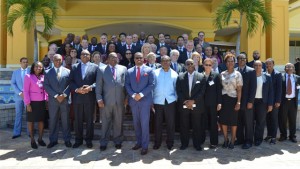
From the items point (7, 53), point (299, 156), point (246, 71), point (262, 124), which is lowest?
point (299, 156)

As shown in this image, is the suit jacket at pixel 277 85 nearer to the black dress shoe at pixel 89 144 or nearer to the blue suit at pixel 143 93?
the blue suit at pixel 143 93

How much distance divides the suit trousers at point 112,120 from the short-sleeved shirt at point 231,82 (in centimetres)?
204

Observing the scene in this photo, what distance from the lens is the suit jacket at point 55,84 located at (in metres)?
6.14

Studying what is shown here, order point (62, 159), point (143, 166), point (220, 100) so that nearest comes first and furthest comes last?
point (143, 166) → point (62, 159) → point (220, 100)

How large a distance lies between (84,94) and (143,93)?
1.21m

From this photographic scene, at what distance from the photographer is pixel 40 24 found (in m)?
13.7

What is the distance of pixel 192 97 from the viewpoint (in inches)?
235

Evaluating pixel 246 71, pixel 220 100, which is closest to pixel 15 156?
pixel 220 100

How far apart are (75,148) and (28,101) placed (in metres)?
1.33

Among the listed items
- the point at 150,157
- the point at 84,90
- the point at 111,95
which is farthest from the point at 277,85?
the point at 84,90

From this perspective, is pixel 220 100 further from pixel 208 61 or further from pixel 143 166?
pixel 143 166

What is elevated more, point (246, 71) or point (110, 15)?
point (110, 15)

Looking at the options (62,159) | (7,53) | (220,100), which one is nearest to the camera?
(62,159)

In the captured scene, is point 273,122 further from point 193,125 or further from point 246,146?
point 193,125
